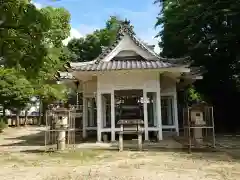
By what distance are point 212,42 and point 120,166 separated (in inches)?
530

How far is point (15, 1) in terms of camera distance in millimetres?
6426

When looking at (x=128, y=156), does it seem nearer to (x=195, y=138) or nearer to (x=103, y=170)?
(x=103, y=170)

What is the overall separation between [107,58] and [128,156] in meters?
6.59

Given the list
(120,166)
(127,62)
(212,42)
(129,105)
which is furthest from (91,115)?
(120,166)

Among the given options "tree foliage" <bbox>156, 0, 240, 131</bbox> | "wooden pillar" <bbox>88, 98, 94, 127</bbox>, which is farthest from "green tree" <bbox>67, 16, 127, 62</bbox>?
"wooden pillar" <bbox>88, 98, 94, 127</bbox>

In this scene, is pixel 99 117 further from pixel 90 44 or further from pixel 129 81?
pixel 90 44

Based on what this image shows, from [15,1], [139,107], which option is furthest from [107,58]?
[15,1]

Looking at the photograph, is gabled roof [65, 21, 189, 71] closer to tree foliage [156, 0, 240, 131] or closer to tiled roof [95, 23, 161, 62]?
tiled roof [95, 23, 161, 62]

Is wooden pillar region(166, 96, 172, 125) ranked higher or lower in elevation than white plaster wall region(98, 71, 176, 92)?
lower

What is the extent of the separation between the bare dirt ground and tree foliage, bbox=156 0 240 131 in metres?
9.57

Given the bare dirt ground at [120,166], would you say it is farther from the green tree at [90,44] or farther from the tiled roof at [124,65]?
the green tree at [90,44]

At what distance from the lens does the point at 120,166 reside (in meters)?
8.23

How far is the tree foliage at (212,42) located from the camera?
56.7 ft

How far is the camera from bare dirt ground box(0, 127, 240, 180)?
6.95 meters
